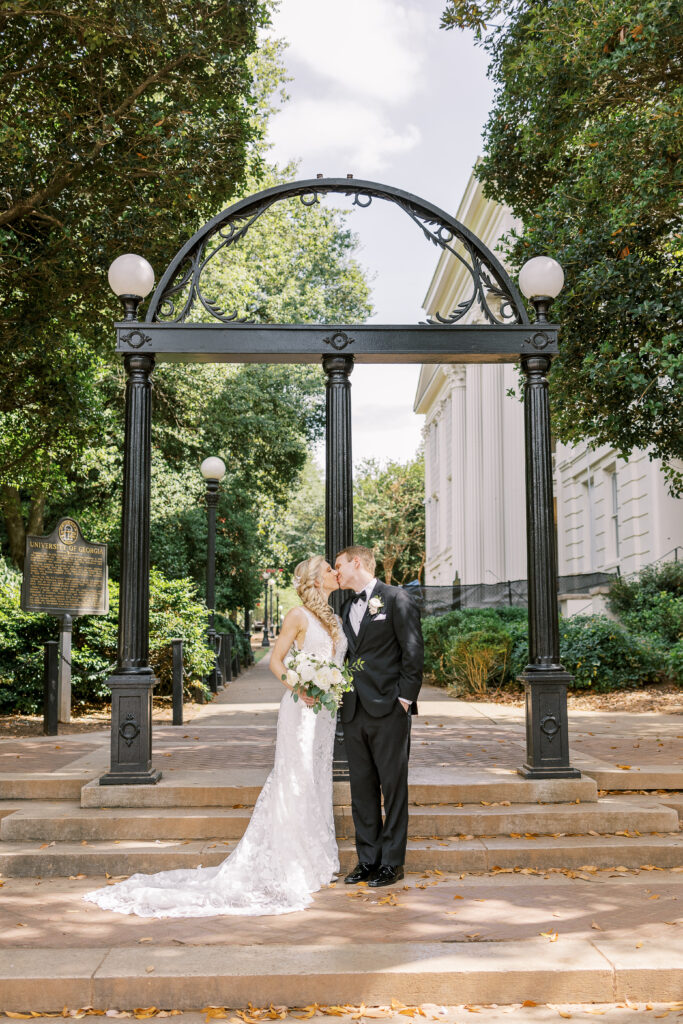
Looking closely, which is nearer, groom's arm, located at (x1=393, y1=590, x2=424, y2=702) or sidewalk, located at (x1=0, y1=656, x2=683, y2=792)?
groom's arm, located at (x1=393, y1=590, x2=424, y2=702)

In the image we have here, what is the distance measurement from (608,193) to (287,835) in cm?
887

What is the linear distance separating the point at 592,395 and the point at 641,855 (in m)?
7.30

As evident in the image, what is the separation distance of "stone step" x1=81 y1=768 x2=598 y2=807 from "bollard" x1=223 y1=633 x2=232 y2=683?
38.9 ft

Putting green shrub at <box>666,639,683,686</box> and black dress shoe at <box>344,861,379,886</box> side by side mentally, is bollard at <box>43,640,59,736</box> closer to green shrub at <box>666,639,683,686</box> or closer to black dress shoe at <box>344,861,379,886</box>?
black dress shoe at <box>344,861,379,886</box>

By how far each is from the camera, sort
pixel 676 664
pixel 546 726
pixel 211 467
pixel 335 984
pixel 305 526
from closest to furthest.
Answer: pixel 335 984, pixel 546 726, pixel 676 664, pixel 211 467, pixel 305 526

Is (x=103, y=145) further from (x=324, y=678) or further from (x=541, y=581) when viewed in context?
(x=324, y=678)

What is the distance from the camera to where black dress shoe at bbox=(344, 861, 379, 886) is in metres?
5.62

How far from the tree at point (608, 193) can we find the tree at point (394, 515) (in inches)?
1479

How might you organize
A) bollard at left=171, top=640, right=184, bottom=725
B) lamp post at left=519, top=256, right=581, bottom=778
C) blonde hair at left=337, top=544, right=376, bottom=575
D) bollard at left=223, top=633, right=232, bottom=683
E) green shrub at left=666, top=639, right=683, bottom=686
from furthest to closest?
bollard at left=223, top=633, right=232, bottom=683, green shrub at left=666, top=639, right=683, bottom=686, bollard at left=171, top=640, right=184, bottom=725, lamp post at left=519, top=256, right=581, bottom=778, blonde hair at left=337, top=544, right=376, bottom=575

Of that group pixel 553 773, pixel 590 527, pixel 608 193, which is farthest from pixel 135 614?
pixel 590 527

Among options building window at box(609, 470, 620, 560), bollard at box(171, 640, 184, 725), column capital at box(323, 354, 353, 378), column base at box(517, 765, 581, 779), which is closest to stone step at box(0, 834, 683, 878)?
column base at box(517, 765, 581, 779)

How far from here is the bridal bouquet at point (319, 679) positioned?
5613 mm

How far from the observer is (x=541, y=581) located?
7324 millimetres

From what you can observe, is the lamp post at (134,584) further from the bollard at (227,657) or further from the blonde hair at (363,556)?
the bollard at (227,657)
